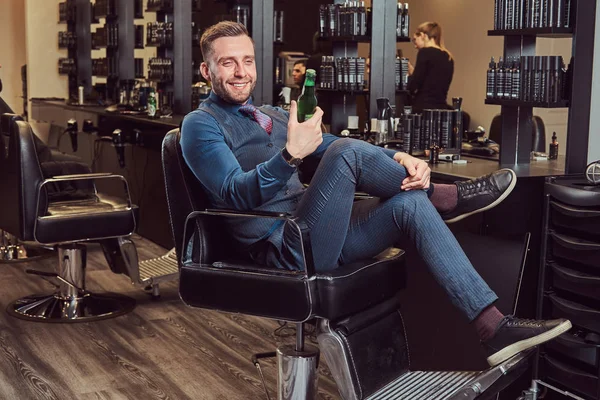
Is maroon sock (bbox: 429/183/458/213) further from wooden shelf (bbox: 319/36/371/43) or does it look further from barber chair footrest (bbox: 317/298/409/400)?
wooden shelf (bbox: 319/36/371/43)

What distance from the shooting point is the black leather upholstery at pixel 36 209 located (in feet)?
12.0

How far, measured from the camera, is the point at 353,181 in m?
2.35

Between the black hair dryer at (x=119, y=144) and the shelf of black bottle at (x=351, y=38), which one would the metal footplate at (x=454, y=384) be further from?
the black hair dryer at (x=119, y=144)

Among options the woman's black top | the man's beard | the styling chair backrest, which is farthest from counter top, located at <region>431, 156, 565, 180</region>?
the woman's black top

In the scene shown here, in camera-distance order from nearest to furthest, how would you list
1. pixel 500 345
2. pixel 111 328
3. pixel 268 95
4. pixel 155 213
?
pixel 500 345, pixel 111 328, pixel 268 95, pixel 155 213

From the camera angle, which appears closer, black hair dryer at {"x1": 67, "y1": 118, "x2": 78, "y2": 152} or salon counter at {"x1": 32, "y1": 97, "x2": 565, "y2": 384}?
salon counter at {"x1": 32, "y1": 97, "x2": 565, "y2": 384}

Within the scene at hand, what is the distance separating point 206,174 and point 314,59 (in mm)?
A: 3138

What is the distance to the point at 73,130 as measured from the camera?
20.6 feet

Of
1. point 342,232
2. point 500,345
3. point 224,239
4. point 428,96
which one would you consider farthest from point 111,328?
point 428,96

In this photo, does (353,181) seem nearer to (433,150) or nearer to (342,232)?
(342,232)

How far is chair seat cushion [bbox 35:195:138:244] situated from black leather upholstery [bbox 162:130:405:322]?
1.32 metres

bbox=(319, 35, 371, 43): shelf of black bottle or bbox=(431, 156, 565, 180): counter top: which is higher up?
bbox=(319, 35, 371, 43): shelf of black bottle

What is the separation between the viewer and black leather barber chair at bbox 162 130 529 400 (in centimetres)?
228

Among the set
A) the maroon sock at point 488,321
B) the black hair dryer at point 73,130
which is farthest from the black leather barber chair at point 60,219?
the maroon sock at point 488,321
